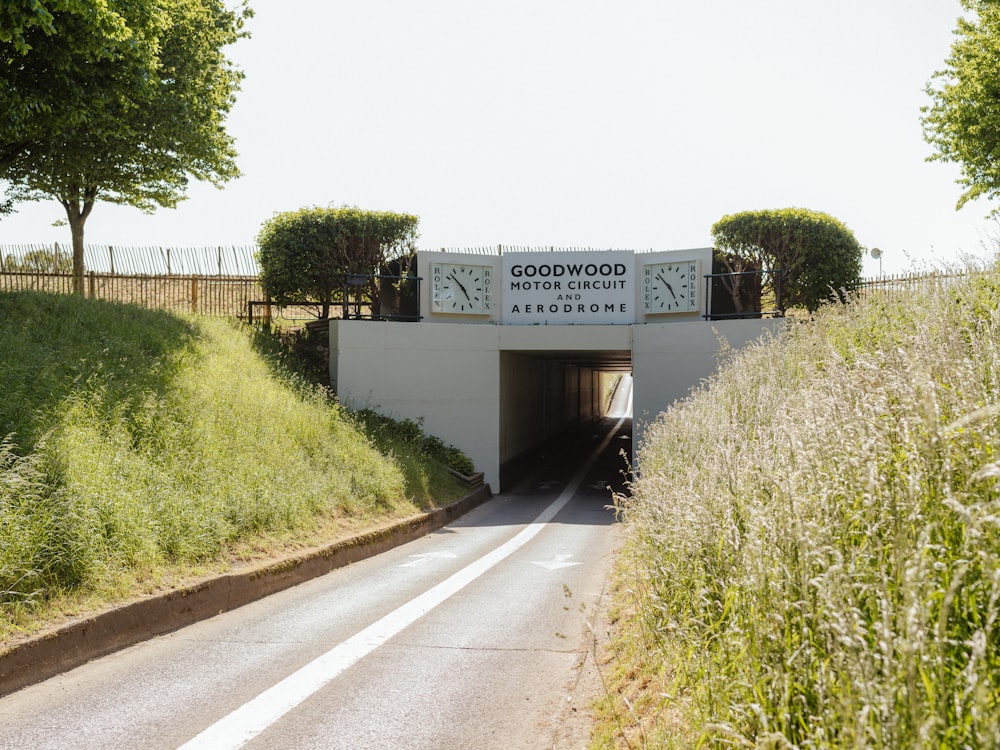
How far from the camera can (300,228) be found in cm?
2186

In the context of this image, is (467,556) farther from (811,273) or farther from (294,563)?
(811,273)

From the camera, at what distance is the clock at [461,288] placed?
20.8 m

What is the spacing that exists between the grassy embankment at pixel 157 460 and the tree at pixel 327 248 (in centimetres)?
328

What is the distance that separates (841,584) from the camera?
2.87 meters

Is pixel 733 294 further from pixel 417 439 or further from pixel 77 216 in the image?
pixel 77 216

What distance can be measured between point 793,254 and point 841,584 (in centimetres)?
2039

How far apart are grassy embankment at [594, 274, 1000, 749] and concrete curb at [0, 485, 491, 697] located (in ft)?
13.8

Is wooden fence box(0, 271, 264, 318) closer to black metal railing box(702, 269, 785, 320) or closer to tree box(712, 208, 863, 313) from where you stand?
black metal railing box(702, 269, 785, 320)

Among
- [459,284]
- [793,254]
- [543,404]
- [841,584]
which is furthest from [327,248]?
[841,584]

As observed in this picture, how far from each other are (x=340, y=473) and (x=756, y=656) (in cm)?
1116

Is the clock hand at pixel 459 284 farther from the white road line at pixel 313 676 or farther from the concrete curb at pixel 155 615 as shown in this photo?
the white road line at pixel 313 676

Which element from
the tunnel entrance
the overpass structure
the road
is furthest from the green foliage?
the road

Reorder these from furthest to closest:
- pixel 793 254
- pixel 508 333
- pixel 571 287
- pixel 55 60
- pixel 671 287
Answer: pixel 793 254, pixel 571 287, pixel 671 287, pixel 508 333, pixel 55 60

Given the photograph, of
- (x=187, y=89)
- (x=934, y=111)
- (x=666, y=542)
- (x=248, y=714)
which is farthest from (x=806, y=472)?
(x=934, y=111)
